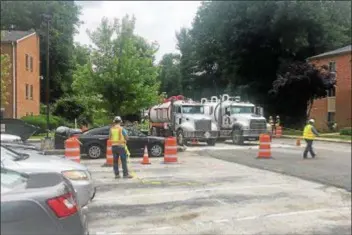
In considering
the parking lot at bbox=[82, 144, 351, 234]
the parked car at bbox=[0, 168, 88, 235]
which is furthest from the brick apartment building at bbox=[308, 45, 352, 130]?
the parked car at bbox=[0, 168, 88, 235]

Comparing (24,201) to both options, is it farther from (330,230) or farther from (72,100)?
(72,100)

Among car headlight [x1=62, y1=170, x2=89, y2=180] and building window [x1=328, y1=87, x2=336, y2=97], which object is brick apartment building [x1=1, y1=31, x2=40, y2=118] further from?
car headlight [x1=62, y1=170, x2=89, y2=180]

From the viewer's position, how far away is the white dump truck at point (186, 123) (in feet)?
90.2

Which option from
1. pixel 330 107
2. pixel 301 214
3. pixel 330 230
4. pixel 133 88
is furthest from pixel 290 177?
pixel 330 107

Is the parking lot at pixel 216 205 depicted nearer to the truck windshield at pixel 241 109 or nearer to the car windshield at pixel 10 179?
the car windshield at pixel 10 179

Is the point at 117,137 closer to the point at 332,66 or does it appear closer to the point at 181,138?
the point at 181,138

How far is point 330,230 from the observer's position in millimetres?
7715

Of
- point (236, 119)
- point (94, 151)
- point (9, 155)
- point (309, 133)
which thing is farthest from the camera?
point (236, 119)

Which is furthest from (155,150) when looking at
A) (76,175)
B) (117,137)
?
(76,175)

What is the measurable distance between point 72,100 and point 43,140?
1708 centimetres

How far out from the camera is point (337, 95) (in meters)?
43.8

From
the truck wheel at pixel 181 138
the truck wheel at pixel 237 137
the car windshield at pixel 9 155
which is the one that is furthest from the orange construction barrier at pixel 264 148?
the car windshield at pixel 9 155

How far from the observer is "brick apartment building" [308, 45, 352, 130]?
4203cm

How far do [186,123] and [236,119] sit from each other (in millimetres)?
3501
